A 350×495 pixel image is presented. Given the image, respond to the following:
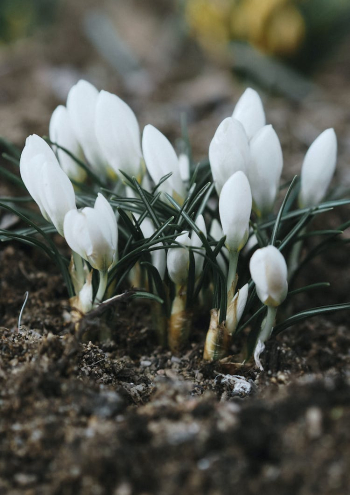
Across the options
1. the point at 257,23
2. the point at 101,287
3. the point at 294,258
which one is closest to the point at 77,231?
the point at 101,287

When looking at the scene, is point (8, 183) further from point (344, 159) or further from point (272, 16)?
point (272, 16)

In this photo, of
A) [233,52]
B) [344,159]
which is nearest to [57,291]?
[344,159]

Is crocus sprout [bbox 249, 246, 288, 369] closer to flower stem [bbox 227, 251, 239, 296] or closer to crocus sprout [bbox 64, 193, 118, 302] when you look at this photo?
flower stem [bbox 227, 251, 239, 296]

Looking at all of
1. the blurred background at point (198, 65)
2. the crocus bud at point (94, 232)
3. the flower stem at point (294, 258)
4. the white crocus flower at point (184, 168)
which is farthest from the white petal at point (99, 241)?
the blurred background at point (198, 65)

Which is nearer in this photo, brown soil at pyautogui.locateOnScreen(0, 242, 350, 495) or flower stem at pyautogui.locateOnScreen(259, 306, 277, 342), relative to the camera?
brown soil at pyautogui.locateOnScreen(0, 242, 350, 495)

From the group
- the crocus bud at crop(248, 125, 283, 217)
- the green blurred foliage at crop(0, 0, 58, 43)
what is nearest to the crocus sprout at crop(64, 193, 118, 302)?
the crocus bud at crop(248, 125, 283, 217)

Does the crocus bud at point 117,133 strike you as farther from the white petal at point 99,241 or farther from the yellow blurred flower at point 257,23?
the yellow blurred flower at point 257,23

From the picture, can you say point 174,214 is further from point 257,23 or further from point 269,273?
point 257,23
